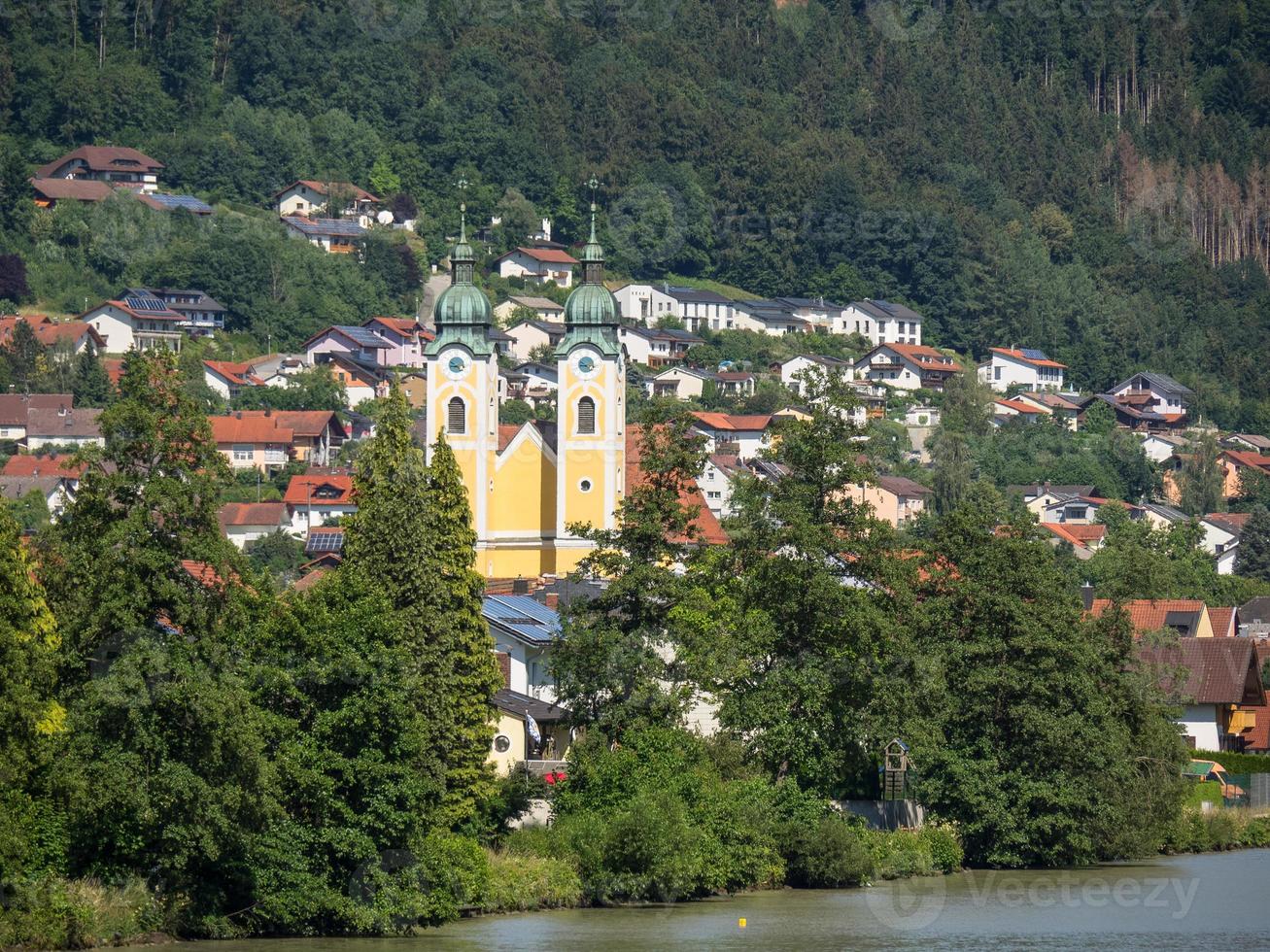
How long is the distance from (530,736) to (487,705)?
692 cm

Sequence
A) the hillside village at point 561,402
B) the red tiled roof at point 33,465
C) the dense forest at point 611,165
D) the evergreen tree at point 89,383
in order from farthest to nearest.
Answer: the dense forest at point 611,165, the evergreen tree at point 89,383, the red tiled roof at point 33,465, the hillside village at point 561,402

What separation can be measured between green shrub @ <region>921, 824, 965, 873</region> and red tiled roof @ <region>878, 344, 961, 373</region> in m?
106

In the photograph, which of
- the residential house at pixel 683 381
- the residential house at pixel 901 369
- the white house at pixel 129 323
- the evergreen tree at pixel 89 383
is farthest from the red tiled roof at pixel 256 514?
the residential house at pixel 901 369

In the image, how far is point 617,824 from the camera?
40938 mm

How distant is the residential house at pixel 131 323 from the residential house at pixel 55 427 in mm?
17362

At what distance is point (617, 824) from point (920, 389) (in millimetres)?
111656

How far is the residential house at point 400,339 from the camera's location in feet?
461

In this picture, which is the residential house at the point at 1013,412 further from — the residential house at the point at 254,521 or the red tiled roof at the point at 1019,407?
the residential house at the point at 254,521

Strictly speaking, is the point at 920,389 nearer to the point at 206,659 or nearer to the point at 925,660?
the point at 925,660

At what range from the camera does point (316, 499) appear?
10856 centimetres

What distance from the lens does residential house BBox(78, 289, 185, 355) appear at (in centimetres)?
13164

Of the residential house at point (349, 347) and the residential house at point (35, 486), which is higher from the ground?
the residential house at point (35, 486)

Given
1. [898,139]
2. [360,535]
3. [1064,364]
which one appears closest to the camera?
[360,535]

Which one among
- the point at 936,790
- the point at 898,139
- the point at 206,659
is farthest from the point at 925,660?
the point at 898,139
